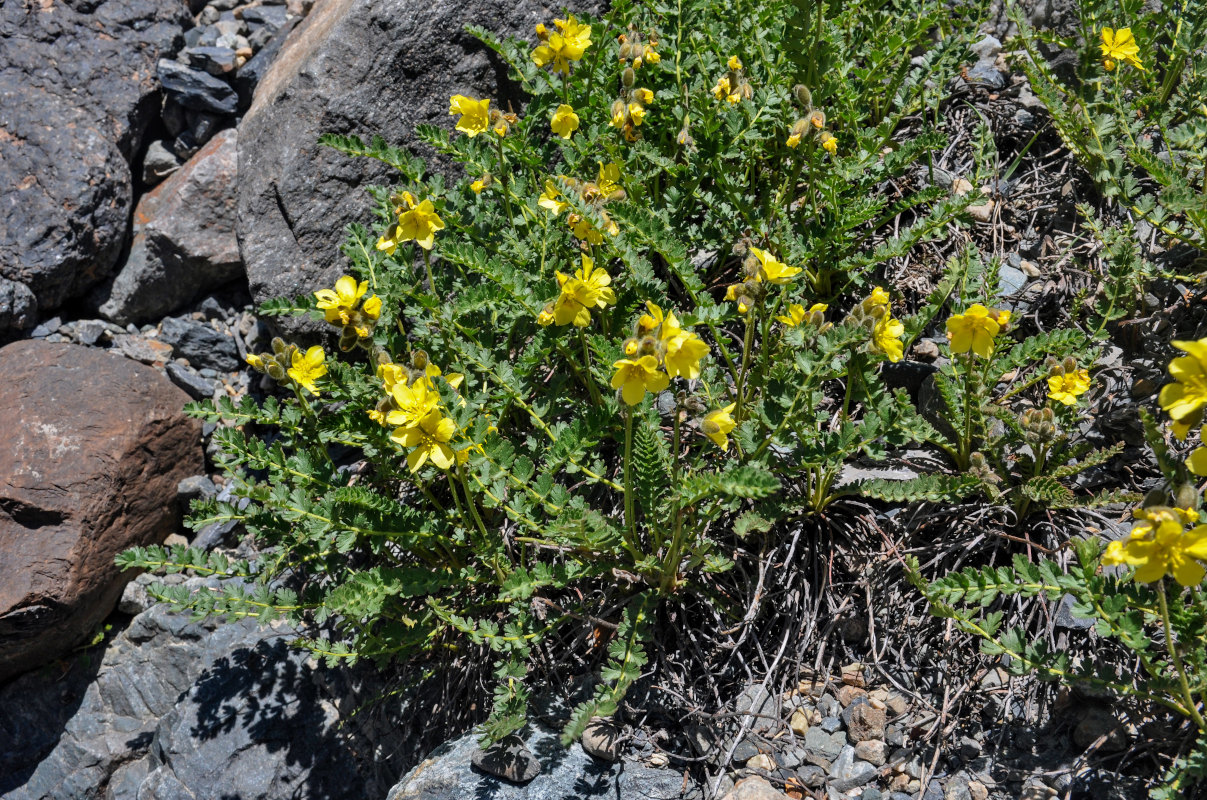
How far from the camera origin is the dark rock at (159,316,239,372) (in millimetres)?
4836

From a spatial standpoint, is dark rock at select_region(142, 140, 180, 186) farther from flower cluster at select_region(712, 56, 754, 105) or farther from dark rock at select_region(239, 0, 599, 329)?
flower cluster at select_region(712, 56, 754, 105)

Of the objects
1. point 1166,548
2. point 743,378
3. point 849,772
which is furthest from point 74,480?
point 1166,548

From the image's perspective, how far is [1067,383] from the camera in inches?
119

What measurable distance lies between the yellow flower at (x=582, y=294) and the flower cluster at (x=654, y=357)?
0.40 metres

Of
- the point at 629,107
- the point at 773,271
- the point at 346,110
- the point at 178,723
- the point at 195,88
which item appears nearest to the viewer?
the point at 773,271

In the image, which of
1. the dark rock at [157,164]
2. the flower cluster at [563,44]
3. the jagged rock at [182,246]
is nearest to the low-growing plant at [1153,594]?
the flower cluster at [563,44]

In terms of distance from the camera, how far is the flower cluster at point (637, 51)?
3660 mm

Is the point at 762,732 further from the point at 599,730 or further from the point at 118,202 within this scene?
the point at 118,202

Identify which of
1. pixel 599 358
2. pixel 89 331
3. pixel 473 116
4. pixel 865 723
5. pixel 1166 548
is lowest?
pixel 865 723

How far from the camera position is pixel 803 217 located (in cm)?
373

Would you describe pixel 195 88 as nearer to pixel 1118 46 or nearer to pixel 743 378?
pixel 743 378

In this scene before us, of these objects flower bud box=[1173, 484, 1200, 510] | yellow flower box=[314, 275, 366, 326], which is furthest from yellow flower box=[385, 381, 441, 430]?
flower bud box=[1173, 484, 1200, 510]

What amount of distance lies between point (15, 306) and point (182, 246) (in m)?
0.86

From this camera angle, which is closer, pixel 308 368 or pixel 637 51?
pixel 308 368
